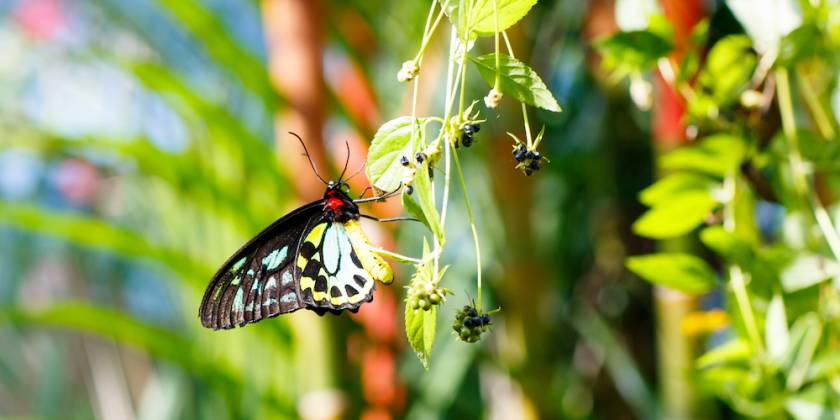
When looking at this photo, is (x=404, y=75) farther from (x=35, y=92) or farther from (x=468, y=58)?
(x=35, y=92)

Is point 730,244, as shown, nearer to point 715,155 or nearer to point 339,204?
point 715,155

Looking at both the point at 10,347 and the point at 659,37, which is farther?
the point at 10,347

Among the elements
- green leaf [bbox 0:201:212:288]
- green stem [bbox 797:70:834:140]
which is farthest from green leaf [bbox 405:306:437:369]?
green leaf [bbox 0:201:212:288]

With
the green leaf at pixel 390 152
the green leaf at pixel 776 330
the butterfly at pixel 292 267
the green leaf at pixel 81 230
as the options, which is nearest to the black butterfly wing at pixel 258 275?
the butterfly at pixel 292 267

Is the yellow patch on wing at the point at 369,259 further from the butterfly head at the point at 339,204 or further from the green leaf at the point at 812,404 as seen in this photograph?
the green leaf at the point at 812,404

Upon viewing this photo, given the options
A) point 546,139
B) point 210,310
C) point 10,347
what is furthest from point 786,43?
point 10,347

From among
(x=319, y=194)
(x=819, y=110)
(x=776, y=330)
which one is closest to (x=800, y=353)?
(x=776, y=330)
